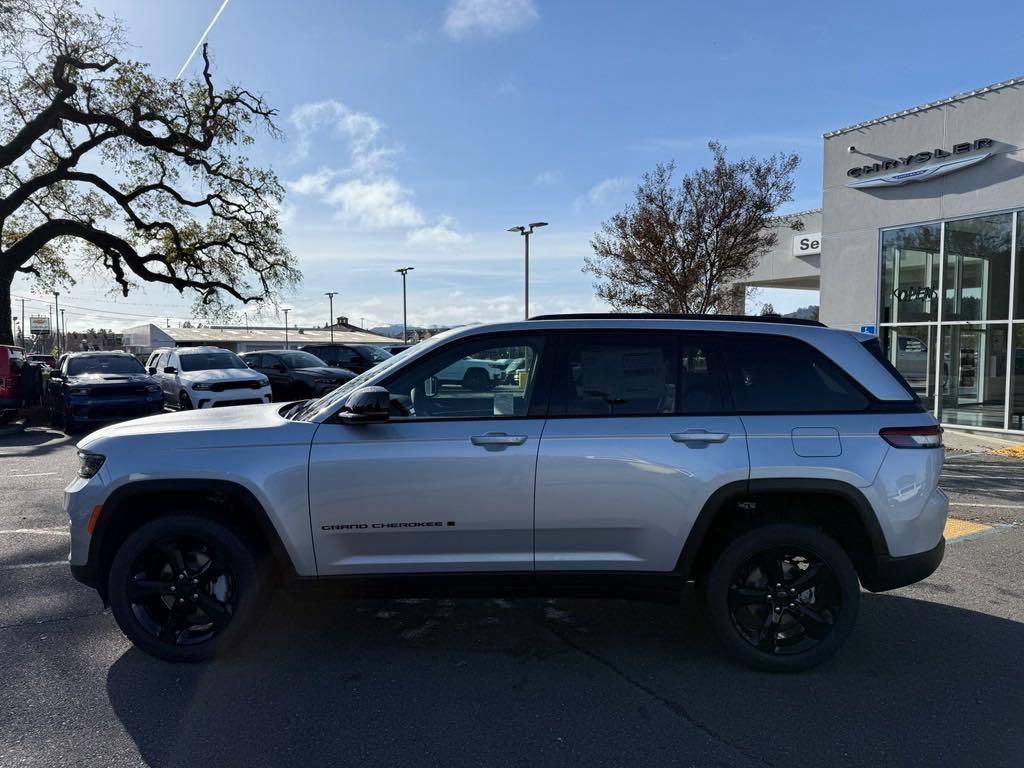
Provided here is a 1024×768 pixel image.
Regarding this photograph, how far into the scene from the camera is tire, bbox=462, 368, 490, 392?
3863 mm

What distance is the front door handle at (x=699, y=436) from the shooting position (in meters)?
3.65

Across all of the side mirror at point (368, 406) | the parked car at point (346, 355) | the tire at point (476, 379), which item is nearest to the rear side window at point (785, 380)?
the tire at point (476, 379)

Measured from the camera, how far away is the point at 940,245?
1518 centimetres

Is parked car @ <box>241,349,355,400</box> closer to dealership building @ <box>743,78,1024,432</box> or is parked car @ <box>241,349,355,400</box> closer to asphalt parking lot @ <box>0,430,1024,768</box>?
dealership building @ <box>743,78,1024,432</box>

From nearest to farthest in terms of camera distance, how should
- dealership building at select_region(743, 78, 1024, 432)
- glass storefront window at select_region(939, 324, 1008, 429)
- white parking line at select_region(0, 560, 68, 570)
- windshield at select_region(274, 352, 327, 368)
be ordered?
1. white parking line at select_region(0, 560, 68, 570)
2. dealership building at select_region(743, 78, 1024, 432)
3. glass storefront window at select_region(939, 324, 1008, 429)
4. windshield at select_region(274, 352, 327, 368)

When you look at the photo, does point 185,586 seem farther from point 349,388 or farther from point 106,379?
point 106,379

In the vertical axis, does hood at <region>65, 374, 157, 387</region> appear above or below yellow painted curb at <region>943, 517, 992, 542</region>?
above

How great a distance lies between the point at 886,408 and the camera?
12.3ft

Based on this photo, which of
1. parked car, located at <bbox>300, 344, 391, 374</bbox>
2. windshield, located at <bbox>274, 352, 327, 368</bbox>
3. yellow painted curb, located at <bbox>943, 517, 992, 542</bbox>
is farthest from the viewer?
parked car, located at <bbox>300, 344, 391, 374</bbox>

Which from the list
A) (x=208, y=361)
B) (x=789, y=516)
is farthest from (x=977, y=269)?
(x=208, y=361)

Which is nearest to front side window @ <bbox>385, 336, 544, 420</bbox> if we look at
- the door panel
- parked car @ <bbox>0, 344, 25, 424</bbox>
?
the door panel

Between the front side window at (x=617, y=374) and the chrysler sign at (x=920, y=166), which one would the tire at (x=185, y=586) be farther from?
the chrysler sign at (x=920, y=166)

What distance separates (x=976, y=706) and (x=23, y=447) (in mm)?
13864

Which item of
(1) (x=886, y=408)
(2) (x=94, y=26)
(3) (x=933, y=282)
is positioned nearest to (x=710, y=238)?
(3) (x=933, y=282)
